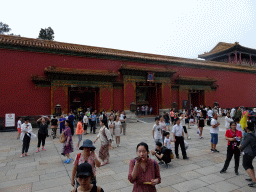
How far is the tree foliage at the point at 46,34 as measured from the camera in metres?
30.5

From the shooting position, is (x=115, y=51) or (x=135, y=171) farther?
(x=115, y=51)

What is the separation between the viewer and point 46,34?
101ft

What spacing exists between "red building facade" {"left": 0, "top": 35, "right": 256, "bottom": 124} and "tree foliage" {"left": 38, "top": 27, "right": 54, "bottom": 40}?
56.7 feet

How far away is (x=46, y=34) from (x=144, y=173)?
35.0 meters

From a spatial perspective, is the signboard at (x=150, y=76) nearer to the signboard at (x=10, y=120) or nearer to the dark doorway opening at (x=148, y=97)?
the dark doorway opening at (x=148, y=97)

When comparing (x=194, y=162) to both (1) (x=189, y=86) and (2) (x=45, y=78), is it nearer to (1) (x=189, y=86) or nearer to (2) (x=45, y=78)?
(2) (x=45, y=78)

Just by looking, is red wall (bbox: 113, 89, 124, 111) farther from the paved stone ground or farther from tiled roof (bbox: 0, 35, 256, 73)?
the paved stone ground

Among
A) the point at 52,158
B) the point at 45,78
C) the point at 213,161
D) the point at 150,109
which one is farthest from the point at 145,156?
the point at 150,109

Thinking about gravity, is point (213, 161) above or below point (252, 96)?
below

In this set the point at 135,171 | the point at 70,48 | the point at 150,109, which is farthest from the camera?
the point at 150,109

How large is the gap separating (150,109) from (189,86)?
19.3 ft

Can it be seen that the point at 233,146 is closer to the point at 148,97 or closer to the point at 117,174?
the point at 117,174

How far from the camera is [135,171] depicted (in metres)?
2.09

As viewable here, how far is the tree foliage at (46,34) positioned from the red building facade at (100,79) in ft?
56.7
